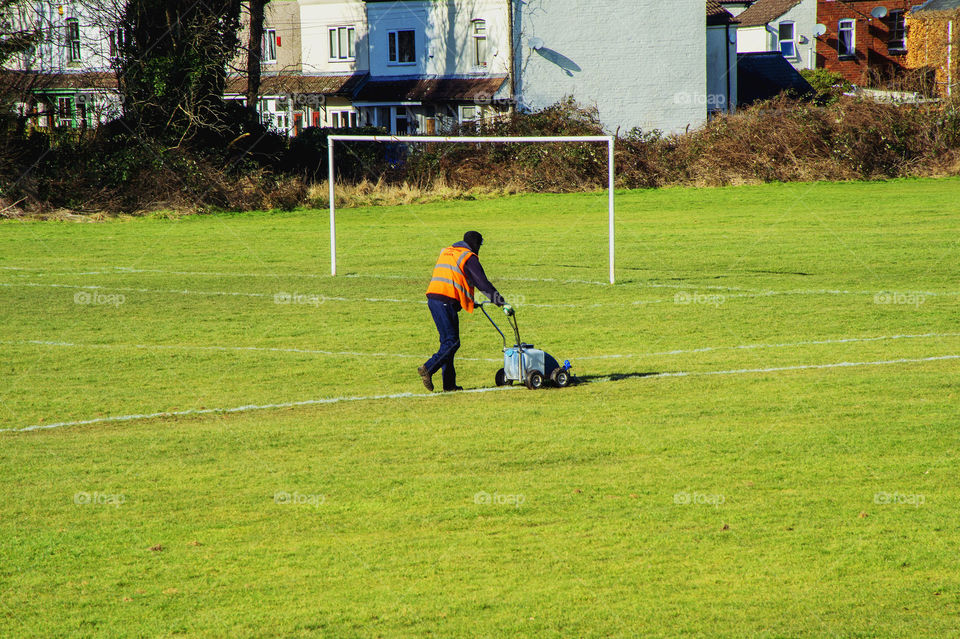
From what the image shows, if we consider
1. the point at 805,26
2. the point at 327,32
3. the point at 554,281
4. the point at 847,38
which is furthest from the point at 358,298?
the point at 847,38

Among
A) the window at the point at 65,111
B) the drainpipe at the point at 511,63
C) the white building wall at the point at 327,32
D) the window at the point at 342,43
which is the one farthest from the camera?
the window at the point at 342,43

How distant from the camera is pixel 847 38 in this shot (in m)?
70.6

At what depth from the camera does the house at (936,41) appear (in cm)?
5478

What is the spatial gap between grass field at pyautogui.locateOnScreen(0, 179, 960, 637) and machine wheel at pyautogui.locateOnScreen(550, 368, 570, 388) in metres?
0.44

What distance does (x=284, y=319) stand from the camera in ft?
59.1

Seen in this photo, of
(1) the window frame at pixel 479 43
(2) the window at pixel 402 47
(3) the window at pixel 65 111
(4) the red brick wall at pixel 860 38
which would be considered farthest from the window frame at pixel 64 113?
(4) the red brick wall at pixel 860 38

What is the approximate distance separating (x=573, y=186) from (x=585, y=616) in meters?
33.7

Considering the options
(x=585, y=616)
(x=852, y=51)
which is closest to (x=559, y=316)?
(x=585, y=616)

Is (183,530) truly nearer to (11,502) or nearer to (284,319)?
(11,502)

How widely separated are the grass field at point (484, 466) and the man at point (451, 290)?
51cm

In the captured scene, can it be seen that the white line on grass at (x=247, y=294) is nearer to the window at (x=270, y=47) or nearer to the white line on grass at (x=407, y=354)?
the white line on grass at (x=407, y=354)

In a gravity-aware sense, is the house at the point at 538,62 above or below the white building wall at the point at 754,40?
below

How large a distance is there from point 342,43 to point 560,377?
171ft

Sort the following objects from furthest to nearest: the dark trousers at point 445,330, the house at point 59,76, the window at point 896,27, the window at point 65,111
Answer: the window at point 896,27
the window at point 65,111
the house at point 59,76
the dark trousers at point 445,330
